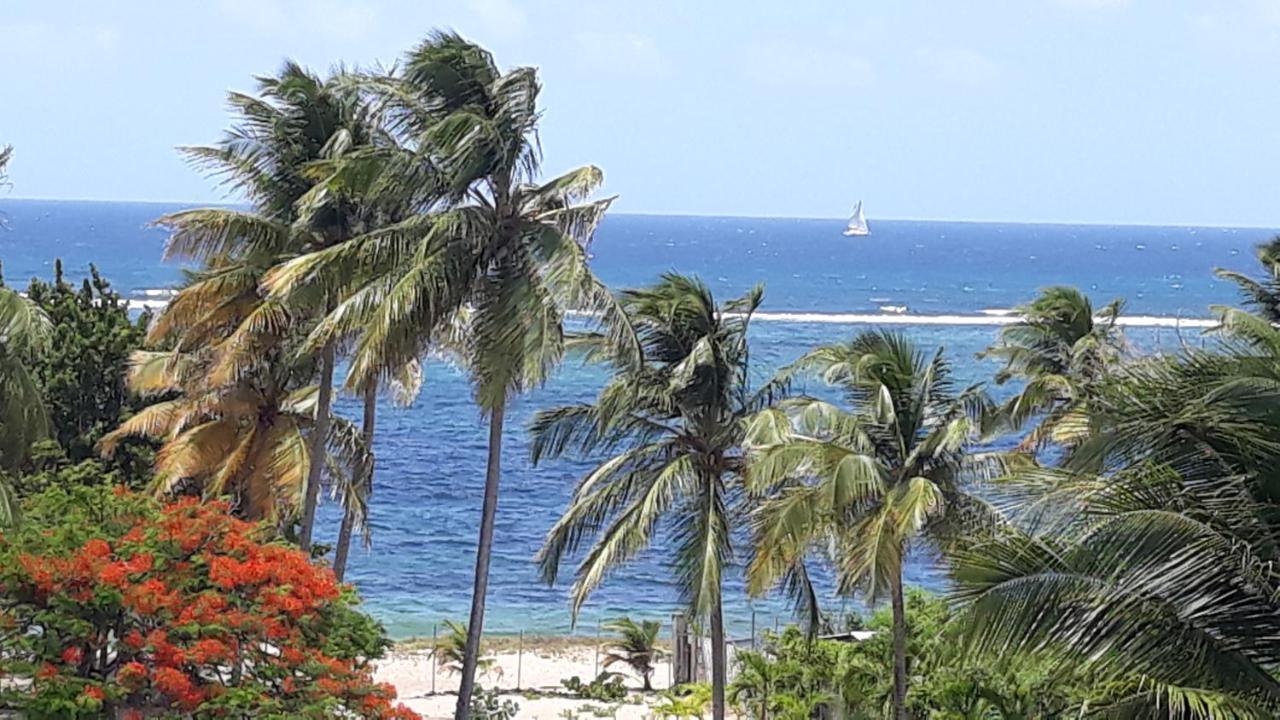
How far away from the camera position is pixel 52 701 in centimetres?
1323

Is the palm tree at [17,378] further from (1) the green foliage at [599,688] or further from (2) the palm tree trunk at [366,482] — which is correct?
(1) the green foliage at [599,688]

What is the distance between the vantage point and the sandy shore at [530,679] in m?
25.2

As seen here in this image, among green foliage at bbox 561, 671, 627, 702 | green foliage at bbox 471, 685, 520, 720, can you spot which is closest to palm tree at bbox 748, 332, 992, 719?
green foliage at bbox 471, 685, 520, 720

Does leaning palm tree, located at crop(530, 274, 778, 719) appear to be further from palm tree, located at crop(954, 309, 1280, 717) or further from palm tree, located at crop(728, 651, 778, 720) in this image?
palm tree, located at crop(954, 309, 1280, 717)

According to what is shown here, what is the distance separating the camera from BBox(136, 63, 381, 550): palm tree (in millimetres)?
19328

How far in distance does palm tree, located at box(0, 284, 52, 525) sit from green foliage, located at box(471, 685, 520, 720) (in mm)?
8377

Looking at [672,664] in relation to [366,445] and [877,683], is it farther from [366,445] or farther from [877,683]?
[366,445]

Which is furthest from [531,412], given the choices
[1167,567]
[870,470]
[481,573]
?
[1167,567]

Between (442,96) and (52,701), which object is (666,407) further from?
(52,701)

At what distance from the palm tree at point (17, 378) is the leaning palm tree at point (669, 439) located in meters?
5.96

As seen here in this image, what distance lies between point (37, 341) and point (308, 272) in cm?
375

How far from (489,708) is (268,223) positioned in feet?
26.1

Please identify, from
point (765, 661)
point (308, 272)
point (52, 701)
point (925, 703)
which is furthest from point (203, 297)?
point (925, 703)

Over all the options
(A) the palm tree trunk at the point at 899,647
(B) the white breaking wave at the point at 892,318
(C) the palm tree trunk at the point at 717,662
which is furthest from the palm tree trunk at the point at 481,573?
(B) the white breaking wave at the point at 892,318
